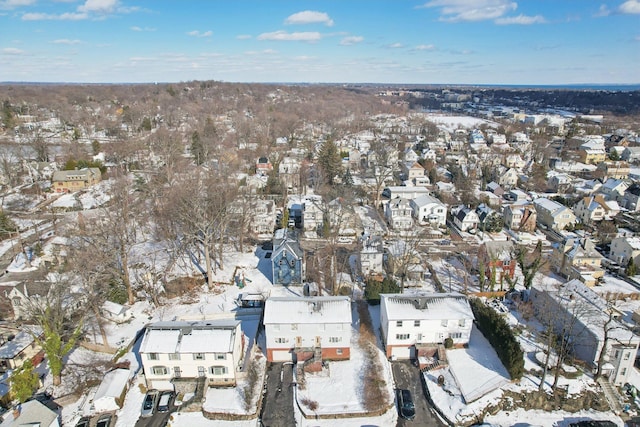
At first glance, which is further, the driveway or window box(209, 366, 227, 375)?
window box(209, 366, 227, 375)

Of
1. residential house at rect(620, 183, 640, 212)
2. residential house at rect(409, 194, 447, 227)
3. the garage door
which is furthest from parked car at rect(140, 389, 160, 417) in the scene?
residential house at rect(620, 183, 640, 212)

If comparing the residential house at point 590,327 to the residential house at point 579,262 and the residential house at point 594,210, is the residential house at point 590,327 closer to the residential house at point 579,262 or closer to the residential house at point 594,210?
the residential house at point 579,262

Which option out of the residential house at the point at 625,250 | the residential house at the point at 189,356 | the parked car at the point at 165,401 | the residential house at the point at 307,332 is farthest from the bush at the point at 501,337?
the residential house at the point at 625,250

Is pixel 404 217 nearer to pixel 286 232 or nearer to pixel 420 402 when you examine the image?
pixel 286 232

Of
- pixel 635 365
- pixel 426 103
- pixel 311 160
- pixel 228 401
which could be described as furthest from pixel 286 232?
pixel 426 103

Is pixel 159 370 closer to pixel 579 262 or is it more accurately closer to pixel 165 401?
pixel 165 401

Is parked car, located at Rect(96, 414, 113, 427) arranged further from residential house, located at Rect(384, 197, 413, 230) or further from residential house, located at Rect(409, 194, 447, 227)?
residential house, located at Rect(409, 194, 447, 227)
